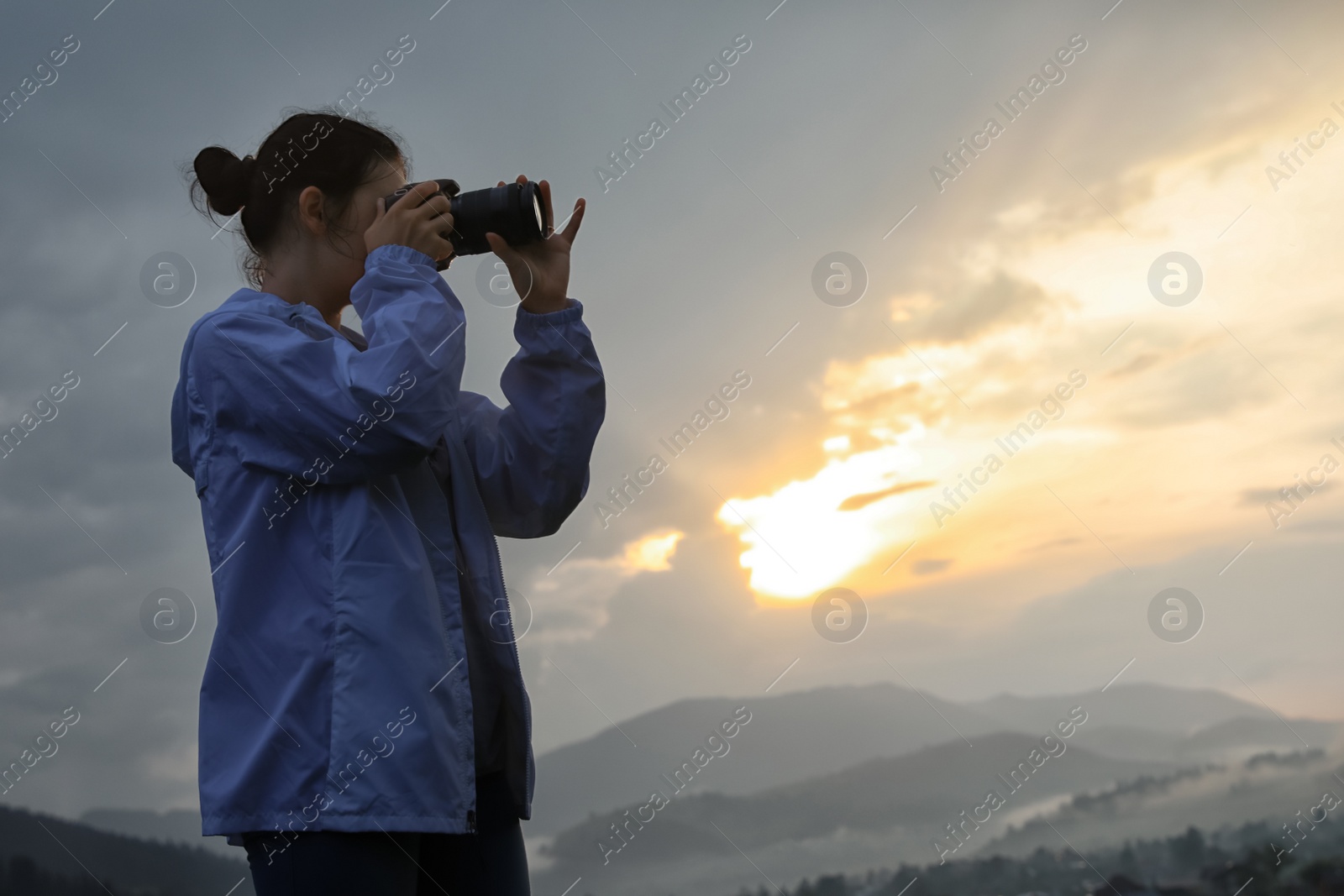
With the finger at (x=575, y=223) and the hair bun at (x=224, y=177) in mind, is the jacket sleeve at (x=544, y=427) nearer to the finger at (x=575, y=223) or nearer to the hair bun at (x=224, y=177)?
the finger at (x=575, y=223)

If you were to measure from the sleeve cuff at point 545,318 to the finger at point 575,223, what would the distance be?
10cm

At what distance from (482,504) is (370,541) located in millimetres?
228

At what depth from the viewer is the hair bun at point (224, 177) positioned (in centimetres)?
109

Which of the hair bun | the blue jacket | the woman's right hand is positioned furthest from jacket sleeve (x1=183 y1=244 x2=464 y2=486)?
the hair bun

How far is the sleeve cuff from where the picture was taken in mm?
1102

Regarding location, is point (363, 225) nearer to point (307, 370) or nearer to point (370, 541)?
point (307, 370)

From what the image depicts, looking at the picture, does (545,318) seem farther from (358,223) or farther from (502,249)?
(358,223)

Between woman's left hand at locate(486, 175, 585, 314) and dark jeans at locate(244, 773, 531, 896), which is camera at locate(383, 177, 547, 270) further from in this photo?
dark jeans at locate(244, 773, 531, 896)

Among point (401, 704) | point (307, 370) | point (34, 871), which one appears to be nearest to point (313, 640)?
point (401, 704)

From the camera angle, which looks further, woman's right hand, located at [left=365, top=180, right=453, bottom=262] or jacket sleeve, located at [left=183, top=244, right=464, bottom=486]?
woman's right hand, located at [left=365, top=180, right=453, bottom=262]

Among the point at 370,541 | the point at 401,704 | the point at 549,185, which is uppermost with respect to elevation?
the point at 549,185

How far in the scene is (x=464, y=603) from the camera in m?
0.96

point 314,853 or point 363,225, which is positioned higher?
point 363,225

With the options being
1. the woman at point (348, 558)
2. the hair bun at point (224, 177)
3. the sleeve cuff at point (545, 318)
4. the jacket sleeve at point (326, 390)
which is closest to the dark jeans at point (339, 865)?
the woman at point (348, 558)
